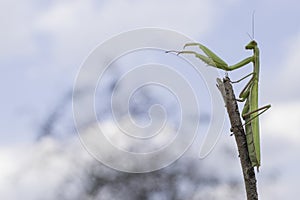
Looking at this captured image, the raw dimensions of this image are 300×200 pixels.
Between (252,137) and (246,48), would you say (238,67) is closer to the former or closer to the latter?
(246,48)

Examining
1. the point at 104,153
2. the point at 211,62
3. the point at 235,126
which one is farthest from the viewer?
the point at 104,153

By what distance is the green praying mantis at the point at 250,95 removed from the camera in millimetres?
7355

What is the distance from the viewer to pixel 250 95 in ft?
26.7

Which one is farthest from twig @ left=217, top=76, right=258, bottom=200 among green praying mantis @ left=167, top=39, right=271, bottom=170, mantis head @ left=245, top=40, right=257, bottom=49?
mantis head @ left=245, top=40, right=257, bottom=49

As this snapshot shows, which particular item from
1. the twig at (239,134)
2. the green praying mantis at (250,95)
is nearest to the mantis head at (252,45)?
the green praying mantis at (250,95)

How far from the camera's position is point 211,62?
24.0 ft

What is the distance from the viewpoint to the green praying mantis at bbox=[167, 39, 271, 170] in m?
7.36

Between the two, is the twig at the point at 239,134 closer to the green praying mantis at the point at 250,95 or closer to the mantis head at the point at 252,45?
the green praying mantis at the point at 250,95

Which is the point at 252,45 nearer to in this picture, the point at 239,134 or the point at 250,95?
the point at 250,95

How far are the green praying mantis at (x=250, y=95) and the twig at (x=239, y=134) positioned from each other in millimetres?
80

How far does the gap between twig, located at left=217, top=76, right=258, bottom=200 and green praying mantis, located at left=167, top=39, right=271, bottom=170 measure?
0.08 m

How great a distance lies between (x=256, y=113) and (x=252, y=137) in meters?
0.38

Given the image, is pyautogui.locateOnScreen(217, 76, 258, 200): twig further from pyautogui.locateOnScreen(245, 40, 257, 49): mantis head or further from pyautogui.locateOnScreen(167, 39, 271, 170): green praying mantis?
pyautogui.locateOnScreen(245, 40, 257, 49): mantis head

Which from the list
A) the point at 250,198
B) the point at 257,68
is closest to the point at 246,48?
the point at 257,68
